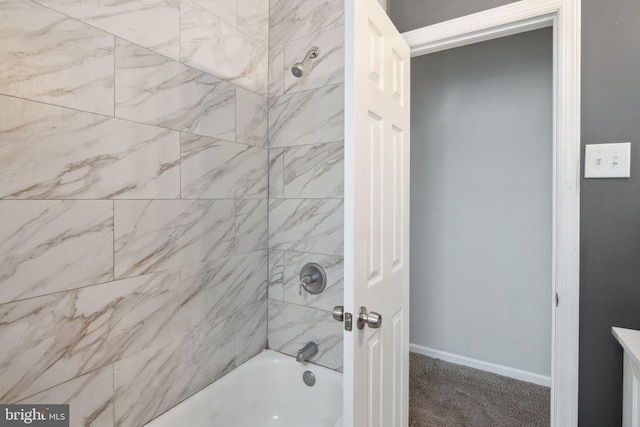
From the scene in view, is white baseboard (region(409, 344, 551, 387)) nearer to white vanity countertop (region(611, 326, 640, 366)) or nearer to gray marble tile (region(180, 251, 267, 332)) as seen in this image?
white vanity countertop (region(611, 326, 640, 366))

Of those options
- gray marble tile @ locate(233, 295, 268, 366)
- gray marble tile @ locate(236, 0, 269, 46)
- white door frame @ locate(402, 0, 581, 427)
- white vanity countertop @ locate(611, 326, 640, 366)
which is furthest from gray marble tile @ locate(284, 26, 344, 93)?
white vanity countertop @ locate(611, 326, 640, 366)

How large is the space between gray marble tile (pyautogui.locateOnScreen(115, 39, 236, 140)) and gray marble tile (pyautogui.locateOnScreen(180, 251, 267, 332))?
632 millimetres

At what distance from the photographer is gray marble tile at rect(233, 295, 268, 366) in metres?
1.69

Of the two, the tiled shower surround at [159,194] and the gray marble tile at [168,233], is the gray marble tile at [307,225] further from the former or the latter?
the gray marble tile at [168,233]

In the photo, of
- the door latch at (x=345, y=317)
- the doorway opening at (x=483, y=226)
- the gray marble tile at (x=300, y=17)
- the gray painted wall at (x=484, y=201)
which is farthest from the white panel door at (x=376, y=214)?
the gray painted wall at (x=484, y=201)

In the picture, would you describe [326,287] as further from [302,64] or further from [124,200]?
[302,64]

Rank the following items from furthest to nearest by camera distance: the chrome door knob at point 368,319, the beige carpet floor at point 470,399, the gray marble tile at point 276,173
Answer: the beige carpet floor at point 470,399, the gray marble tile at point 276,173, the chrome door knob at point 368,319

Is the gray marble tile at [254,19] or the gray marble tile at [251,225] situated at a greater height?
the gray marble tile at [254,19]

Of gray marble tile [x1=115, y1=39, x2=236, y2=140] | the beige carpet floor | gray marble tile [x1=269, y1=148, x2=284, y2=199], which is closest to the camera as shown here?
gray marble tile [x1=115, y1=39, x2=236, y2=140]

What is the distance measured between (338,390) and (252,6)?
6.74 ft

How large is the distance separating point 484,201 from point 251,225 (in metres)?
1.83

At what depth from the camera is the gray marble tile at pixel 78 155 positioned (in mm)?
→ 927

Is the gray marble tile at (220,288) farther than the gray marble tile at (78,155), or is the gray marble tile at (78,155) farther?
the gray marble tile at (220,288)

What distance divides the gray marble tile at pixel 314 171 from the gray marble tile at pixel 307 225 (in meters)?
0.05
